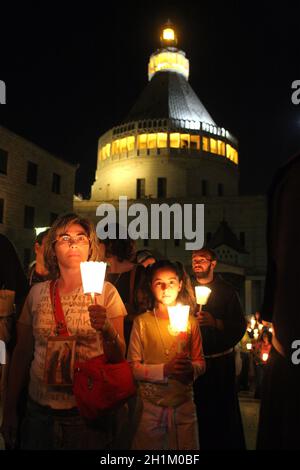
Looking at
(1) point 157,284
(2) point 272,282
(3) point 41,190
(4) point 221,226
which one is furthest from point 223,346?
(4) point 221,226

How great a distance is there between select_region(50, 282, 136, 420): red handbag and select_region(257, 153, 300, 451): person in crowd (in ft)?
2.93

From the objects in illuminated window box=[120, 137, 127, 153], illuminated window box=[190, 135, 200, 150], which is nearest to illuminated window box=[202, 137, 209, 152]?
illuminated window box=[190, 135, 200, 150]

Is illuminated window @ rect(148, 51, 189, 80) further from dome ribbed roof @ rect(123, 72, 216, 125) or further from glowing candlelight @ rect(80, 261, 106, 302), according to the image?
glowing candlelight @ rect(80, 261, 106, 302)

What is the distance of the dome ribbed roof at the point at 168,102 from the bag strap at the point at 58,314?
56841 millimetres

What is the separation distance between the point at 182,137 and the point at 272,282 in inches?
2166

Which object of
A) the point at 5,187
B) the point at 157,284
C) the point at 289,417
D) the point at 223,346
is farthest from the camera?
the point at 5,187

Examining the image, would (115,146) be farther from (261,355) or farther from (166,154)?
(261,355)

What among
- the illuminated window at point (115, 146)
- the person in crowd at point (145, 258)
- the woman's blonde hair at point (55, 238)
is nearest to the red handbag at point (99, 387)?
the woman's blonde hair at point (55, 238)

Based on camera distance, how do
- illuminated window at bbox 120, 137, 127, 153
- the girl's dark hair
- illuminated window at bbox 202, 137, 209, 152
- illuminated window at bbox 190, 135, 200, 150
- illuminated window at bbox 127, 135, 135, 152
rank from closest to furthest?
the girl's dark hair → illuminated window at bbox 190, 135, 200, 150 → illuminated window at bbox 202, 137, 209, 152 → illuminated window at bbox 127, 135, 135, 152 → illuminated window at bbox 120, 137, 127, 153

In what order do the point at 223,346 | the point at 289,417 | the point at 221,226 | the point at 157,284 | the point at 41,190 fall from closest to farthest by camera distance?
the point at 289,417
the point at 157,284
the point at 223,346
the point at 41,190
the point at 221,226

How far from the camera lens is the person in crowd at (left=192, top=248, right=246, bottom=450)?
4488 millimetres
